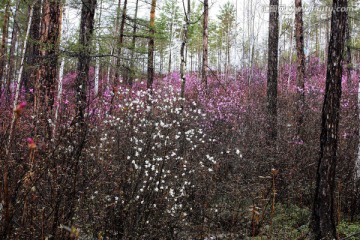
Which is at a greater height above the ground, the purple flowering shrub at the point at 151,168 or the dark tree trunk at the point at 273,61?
the dark tree trunk at the point at 273,61

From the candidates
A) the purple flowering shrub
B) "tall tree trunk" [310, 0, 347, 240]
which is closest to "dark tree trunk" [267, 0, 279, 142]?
the purple flowering shrub

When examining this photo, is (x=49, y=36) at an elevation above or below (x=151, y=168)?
above

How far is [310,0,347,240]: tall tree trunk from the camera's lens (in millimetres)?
3828

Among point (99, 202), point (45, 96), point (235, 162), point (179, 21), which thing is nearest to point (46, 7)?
point (45, 96)

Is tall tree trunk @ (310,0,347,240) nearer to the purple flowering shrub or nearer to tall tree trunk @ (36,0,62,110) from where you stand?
the purple flowering shrub

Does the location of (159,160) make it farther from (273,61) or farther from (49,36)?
(273,61)

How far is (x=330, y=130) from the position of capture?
3.86 meters

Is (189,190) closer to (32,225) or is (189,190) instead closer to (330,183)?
(330,183)

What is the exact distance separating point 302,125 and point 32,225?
728 cm

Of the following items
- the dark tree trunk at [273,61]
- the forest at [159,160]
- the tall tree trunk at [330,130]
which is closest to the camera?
the forest at [159,160]

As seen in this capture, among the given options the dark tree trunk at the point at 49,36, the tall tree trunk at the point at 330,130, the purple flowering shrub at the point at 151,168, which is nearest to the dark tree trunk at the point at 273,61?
the purple flowering shrub at the point at 151,168

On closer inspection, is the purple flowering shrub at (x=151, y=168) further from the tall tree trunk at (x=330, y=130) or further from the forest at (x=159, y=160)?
the tall tree trunk at (x=330, y=130)

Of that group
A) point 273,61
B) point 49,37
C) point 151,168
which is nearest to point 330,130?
point 151,168

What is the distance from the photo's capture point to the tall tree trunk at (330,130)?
12.6 ft
